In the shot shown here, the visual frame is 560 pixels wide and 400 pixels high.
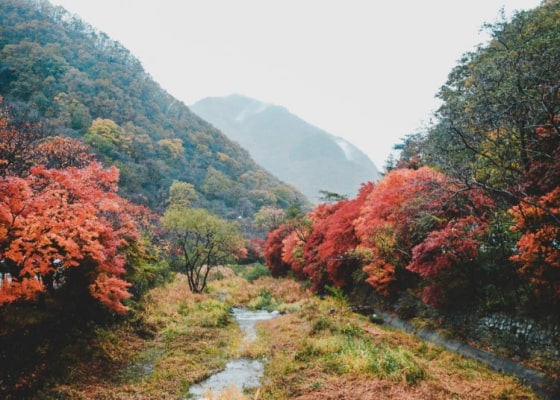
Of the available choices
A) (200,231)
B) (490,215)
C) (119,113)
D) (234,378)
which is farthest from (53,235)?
(119,113)

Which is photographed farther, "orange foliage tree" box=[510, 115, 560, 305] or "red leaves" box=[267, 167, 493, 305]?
"red leaves" box=[267, 167, 493, 305]

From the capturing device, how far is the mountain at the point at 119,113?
6166 centimetres

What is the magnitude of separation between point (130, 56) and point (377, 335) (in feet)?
378

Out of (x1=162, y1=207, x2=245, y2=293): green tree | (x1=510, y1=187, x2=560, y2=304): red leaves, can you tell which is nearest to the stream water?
(x1=510, y1=187, x2=560, y2=304): red leaves

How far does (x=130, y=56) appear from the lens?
107000 mm

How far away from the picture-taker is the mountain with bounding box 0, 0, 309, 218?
61656mm

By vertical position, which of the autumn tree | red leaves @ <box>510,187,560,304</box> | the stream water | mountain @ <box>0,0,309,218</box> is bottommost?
the stream water

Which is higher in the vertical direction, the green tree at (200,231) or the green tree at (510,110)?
the green tree at (510,110)

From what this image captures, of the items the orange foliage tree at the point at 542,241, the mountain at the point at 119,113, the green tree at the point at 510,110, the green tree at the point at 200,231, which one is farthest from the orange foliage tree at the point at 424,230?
the mountain at the point at 119,113

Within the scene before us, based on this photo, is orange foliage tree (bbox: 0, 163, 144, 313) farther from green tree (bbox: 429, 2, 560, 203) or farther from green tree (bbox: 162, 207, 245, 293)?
green tree (bbox: 162, 207, 245, 293)

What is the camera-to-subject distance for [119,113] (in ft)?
259

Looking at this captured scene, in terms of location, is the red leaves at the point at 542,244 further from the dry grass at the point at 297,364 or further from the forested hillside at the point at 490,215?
the dry grass at the point at 297,364

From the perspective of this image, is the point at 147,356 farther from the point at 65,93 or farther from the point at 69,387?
the point at 65,93

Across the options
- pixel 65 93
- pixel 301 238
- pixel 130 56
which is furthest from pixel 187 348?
pixel 130 56
